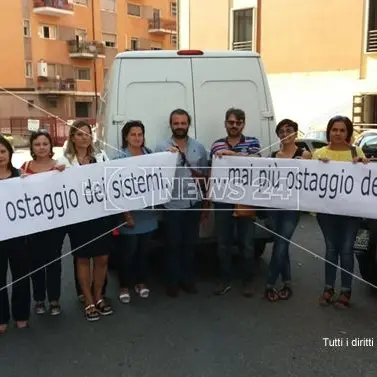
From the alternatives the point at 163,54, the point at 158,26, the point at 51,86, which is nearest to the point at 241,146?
the point at 163,54

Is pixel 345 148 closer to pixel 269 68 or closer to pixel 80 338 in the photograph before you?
pixel 80 338

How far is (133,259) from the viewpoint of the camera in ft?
15.7

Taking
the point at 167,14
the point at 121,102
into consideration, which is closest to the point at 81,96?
the point at 167,14

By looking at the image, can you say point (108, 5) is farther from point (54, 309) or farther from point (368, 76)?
point (54, 309)

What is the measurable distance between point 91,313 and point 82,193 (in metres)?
1.03

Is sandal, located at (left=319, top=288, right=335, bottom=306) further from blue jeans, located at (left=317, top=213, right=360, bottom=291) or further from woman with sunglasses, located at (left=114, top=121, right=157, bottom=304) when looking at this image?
woman with sunglasses, located at (left=114, top=121, right=157, bottom=304)

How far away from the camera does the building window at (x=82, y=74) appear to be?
4409 centimetres

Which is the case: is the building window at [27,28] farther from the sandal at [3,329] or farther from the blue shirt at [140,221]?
the sandal at [3,329]

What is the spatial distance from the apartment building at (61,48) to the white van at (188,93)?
33.9 m

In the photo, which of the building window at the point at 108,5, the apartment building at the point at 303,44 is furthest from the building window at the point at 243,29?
the building window at the point at 108,5

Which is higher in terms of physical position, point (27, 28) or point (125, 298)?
point (27, 28)

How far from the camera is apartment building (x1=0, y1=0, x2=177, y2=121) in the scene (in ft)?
128

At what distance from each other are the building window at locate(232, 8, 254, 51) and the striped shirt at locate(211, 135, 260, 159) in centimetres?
2092

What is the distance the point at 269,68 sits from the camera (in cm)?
2367
